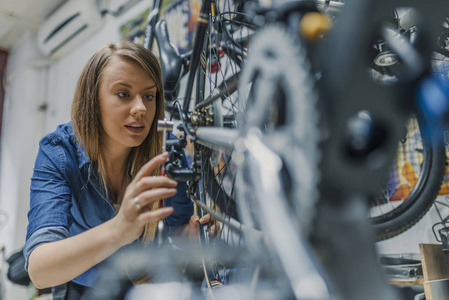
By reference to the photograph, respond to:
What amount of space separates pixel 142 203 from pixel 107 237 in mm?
79

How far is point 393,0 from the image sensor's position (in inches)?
11.1

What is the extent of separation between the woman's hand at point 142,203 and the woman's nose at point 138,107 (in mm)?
237

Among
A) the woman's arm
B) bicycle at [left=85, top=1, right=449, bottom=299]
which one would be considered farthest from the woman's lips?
bicycle at [left=85, top=1, right=449, bottom=299]

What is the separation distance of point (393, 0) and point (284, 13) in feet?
0.27

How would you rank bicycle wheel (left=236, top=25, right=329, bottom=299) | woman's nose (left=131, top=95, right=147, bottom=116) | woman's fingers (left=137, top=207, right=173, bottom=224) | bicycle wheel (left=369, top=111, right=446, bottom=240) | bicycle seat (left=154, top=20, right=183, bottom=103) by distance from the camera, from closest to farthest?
bicycle wheel (left=236, top=25, right=329, bottom=299)
woman's fingers (left=137, top=207, right=173, bottom=224)
woman's nose (left=131, top=95, right=147, bottom=116)
bicycle wheel (left=369, top=111, right=446, bottom=240)
bicycle seat (left=154, top=20, right=183, bottom=103)

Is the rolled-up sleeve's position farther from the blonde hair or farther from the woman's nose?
the woman's nose

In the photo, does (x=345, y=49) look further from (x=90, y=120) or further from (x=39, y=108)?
(x=39, y=108)

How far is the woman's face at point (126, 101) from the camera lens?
66 centimetres

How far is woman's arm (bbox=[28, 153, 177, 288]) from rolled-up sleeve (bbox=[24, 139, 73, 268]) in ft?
0.09

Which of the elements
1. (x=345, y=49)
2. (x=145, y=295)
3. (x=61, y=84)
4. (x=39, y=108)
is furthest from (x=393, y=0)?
(x=39, y=108)

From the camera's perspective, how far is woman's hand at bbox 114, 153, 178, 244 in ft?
1.30

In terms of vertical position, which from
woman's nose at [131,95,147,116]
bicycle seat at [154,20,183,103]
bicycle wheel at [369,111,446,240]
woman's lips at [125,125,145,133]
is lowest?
bicycle wheel at [369,111,446,240]

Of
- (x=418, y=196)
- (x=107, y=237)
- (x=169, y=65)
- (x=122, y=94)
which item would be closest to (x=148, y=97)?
(x=122, y=94)

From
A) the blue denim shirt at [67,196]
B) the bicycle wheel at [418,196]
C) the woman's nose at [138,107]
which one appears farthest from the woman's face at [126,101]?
the bicycle wheel at [418,196]
